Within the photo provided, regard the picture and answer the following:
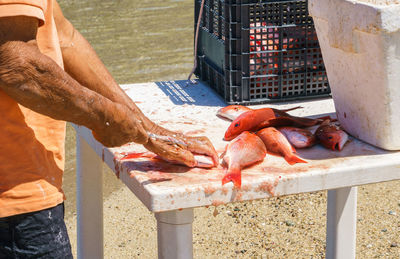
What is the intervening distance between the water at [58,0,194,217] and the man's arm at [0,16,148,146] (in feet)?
11.7

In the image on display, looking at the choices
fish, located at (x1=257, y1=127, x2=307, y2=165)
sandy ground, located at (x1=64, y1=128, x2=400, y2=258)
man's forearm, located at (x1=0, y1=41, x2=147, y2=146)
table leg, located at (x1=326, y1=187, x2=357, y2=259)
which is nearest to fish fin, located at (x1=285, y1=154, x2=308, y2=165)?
fish, located at (x1=257, y1=127, x2=307, y2=165)

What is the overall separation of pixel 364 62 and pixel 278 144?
0.39 meters

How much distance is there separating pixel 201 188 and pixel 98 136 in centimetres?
35

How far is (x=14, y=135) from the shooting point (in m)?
1.85

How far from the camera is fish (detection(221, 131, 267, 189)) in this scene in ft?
6.32

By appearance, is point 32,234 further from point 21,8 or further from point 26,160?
point 21,8

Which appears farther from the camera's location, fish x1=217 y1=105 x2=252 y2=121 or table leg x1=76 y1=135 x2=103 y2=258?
table leg x1=76 y1=135 x2=103 y2=258

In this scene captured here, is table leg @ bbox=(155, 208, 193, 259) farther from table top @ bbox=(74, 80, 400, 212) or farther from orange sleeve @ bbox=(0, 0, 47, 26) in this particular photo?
orange sleeve @ bbox=(0, 0, 47, 26)

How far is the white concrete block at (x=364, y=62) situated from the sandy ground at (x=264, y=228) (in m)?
1.72

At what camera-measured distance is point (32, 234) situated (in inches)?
76.0

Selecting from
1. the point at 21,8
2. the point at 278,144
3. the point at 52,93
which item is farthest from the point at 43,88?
the point at 278,144

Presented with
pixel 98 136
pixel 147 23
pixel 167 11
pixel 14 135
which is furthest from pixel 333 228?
pixel 167 11

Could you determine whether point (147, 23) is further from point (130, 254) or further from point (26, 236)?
point (26, 236)

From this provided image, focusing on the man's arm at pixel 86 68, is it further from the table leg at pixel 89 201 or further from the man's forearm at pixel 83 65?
the table leg at pixel 89 201
